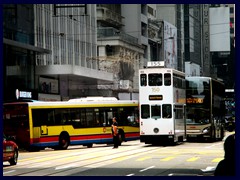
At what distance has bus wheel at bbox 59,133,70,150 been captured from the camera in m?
33.0

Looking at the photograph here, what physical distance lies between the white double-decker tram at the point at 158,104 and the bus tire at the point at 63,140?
3.76 meters

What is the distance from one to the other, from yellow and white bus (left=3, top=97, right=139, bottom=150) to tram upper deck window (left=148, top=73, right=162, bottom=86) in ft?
10.8

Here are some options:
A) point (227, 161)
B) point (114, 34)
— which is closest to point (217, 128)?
point (114, 34)

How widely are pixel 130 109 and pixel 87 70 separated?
1689 centimetres

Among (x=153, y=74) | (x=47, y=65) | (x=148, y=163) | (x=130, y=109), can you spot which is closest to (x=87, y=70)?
(x=47, y=65)

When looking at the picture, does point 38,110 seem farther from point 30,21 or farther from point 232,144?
point 232,144

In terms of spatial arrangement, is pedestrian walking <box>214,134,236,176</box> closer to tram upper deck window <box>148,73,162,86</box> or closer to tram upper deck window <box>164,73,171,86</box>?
tram upper deck window <box>164,73,171,86</box>

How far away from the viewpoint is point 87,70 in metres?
52.9

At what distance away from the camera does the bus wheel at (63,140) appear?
108 feet

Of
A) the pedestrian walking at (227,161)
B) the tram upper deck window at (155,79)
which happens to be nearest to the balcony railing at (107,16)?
the tram upper deck window at (155,79)

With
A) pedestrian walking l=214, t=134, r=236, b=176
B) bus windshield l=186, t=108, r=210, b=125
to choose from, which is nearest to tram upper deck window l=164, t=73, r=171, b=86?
bus windshield l=186, t=108, r=210, b=125

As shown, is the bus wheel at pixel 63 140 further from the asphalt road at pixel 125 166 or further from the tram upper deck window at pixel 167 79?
the asphalt road at pixel 125 166

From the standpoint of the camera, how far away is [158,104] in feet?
109

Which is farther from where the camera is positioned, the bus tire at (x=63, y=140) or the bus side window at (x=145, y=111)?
the bus side window at (x=145, y=111)
